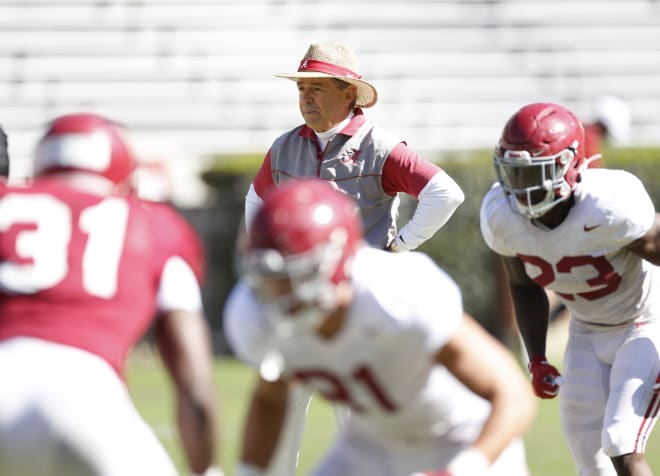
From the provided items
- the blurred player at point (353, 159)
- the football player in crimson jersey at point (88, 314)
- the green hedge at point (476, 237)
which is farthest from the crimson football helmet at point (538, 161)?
the green hedge at point (476, 237)

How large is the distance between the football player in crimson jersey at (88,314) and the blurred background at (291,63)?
1056cm

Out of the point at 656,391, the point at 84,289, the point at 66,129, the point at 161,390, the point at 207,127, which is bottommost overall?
the point at 161,390

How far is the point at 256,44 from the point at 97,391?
12095 mm

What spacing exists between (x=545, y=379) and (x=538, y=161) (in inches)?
31.0

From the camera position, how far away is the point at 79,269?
3.13 m

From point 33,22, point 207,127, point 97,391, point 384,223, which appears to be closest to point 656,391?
point 384,223

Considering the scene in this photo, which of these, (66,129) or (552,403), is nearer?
(66,129)

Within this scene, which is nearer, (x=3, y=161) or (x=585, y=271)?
(x=585, y=271)

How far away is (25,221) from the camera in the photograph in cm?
318

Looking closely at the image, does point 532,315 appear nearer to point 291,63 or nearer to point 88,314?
point 88,314

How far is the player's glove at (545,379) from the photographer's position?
4.65 meters

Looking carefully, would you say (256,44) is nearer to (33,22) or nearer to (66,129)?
(33,22)

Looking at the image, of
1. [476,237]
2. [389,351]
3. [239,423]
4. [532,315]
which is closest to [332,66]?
[532,315]

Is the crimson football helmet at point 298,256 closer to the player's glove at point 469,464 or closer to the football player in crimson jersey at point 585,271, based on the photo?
the player's glove at point 469,464
